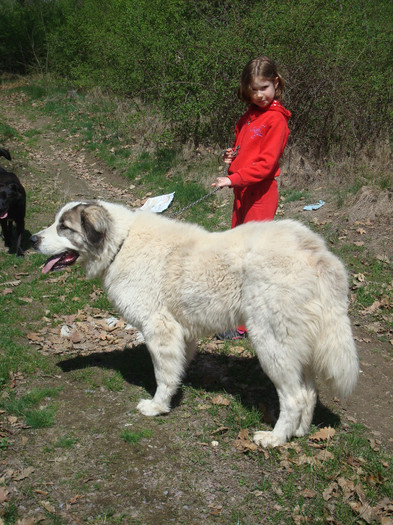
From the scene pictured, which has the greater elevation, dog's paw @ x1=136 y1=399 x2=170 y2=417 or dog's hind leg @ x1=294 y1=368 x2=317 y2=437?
dog's hind leg @ x1=294 y1=368 x2=317 y2=437

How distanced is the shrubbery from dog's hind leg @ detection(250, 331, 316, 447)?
679 cm

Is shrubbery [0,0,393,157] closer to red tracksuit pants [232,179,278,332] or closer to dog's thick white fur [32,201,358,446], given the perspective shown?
red tracksuit pants [232,179,278,332]

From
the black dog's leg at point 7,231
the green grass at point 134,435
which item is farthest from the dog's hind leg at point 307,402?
the black dog's leg at point 7,231

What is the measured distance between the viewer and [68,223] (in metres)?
3.79

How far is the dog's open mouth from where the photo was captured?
389 cm

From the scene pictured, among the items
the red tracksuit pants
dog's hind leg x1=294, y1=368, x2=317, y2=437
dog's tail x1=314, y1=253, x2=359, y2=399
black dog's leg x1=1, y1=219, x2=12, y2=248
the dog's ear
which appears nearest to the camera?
dog's tail x1=314, y1=253, x2=359, y2=399

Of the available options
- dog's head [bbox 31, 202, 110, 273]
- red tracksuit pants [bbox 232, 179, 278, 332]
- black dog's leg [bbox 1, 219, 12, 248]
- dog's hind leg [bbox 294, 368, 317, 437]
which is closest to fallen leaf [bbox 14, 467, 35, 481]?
dog's head [bbox 31, 202, 110, 273]

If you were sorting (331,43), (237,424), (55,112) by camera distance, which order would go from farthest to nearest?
(55,112) < (331,43) < (237,424)

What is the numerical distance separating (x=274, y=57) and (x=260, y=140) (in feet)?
18.8

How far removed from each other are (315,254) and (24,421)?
256 cm

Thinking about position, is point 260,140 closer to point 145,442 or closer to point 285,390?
point 285,390

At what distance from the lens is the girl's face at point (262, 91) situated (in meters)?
3.91

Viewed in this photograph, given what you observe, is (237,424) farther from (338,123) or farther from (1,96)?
(1,96)

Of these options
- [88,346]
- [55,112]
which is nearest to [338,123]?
[88,346]
